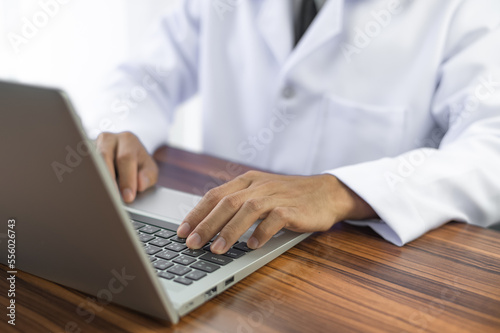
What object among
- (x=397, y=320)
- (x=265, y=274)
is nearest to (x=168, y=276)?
(x=265, y=274)

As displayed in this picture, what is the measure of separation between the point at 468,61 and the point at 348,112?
0.30m

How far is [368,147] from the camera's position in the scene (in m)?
1.23

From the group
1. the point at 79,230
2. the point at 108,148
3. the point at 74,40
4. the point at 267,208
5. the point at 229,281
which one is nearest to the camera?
the point at 79,230

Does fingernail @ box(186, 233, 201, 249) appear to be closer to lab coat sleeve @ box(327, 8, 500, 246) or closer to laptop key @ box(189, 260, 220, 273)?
laptop key @ box(189, 260, 220, 273)

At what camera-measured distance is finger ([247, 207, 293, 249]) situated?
2.15ft

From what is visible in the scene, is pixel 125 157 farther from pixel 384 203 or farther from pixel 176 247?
pixel 384 203

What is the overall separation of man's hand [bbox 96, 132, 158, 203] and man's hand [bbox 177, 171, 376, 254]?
21 cm

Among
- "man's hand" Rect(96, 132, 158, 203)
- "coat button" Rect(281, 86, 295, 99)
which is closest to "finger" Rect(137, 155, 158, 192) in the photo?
"man's hand" Rect(96, 132, 158, 203)

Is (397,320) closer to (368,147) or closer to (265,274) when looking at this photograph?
(265,274)

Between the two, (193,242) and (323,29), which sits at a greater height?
(323,29)

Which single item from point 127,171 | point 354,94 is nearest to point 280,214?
point 127,171

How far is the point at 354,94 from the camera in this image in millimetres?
1209

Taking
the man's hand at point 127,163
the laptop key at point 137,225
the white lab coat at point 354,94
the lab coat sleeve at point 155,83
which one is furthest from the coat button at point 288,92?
the laptop key at point 137,225

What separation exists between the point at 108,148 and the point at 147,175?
92mm
